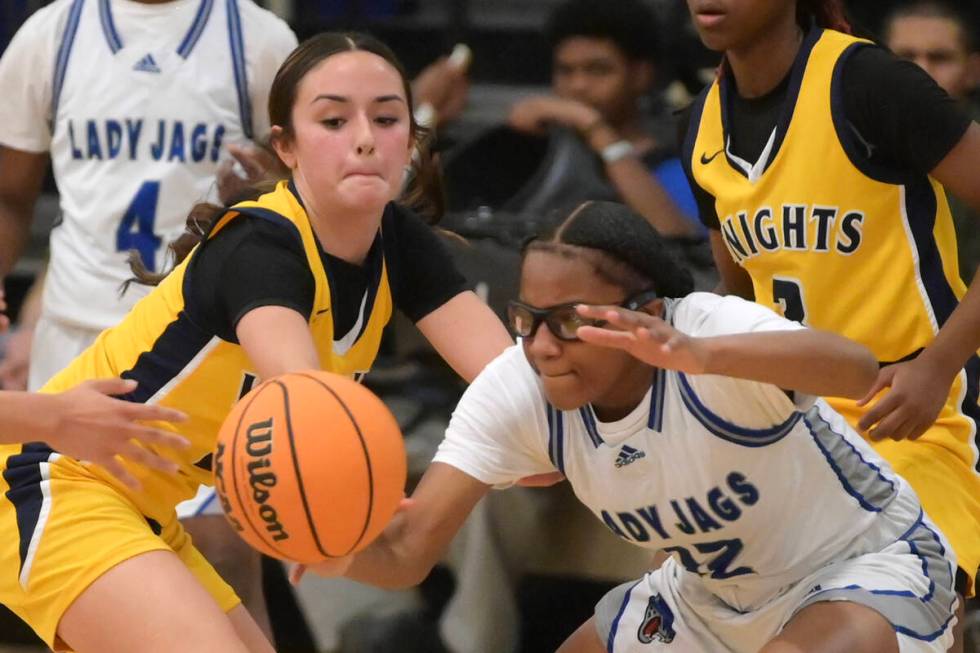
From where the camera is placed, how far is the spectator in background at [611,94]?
254 inches

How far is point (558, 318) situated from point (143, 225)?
2026mm

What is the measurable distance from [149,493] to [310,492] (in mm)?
673

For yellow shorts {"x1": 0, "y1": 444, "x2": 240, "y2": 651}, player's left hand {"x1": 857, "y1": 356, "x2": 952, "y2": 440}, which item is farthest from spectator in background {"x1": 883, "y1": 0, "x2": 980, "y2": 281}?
yellow shorts {"x1": 0, "y1": 444, "x2": 240, "y2": 651}

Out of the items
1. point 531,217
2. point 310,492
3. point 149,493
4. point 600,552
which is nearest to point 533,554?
point 600,552

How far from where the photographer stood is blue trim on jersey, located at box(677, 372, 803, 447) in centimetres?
351

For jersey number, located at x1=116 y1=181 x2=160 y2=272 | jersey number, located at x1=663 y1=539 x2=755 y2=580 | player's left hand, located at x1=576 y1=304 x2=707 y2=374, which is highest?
player's left hand, located at x1=576 y1=304 x2=707 y2=374

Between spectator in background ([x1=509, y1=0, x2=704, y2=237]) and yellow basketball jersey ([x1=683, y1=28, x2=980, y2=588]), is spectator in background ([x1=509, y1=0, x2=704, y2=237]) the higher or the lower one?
the lower one

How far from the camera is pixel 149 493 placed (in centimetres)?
379

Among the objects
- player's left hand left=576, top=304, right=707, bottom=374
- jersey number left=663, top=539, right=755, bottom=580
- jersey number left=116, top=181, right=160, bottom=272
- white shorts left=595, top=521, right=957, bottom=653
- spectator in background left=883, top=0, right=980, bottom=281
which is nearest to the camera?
player's left hand left=576, top=304, right=707, bottom=374

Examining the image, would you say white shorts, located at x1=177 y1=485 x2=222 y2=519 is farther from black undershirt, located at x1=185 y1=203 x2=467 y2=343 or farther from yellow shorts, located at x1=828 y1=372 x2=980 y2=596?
yellow shorts, located at x1=828 y1=372 x2=980 y2=596

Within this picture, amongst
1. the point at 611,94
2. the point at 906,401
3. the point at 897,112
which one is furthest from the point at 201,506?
the point at 611,94

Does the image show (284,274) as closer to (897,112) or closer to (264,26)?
(897,112)

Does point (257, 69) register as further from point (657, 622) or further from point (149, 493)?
point (657, 622)

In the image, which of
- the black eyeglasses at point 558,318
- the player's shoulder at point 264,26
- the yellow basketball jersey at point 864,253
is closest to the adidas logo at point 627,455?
the black eyeglasses at point 558,318
